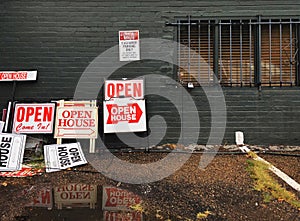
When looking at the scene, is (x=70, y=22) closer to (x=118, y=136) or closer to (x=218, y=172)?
(x=118, y=136)

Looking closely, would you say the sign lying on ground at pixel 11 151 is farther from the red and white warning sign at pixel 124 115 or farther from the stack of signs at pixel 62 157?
the red and white warning sign at pixel 124 115

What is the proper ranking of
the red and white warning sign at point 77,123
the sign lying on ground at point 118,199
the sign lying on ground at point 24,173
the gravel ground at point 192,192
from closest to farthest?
the gravel ground at point 192,192 → the sign lying on ground at point 118,199 → the sign lying on ground at point 24,173 → the red and white warning sign at point 77,123

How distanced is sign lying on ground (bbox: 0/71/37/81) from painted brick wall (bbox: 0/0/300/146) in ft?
0.34

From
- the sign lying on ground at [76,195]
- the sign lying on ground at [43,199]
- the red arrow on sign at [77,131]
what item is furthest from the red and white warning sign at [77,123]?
the sign lying on ground at [43,199]

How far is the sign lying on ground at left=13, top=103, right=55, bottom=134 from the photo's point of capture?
5.84 metres

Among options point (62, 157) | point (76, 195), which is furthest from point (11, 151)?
point (76, 195)

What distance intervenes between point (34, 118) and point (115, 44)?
217 centimetres

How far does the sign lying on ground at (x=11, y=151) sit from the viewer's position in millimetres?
4973

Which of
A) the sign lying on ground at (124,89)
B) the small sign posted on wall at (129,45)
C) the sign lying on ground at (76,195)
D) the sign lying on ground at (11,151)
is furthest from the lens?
the small sign posted on wall at (129,45)

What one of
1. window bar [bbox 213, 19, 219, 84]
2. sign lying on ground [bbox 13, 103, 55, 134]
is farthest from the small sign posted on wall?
sign lying on ground [bbox 13, 103, 55, 134]

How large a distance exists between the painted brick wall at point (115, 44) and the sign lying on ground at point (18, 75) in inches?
4.0

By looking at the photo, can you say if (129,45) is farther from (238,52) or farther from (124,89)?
(238,52)

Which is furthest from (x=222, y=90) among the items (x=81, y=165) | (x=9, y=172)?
(x=9, y=172)

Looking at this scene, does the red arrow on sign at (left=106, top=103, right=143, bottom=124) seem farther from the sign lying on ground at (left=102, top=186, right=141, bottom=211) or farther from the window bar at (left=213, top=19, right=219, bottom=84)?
the sign lying on ground at (left=102, top=186, right=141, bottom=211)
